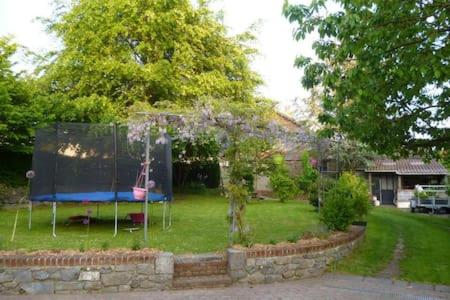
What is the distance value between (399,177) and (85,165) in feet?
95.6

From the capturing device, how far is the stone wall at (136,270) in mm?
7211

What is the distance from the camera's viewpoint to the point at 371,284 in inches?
327

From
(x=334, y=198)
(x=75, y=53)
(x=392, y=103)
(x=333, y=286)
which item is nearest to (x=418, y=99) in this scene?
(x=392, y=103)

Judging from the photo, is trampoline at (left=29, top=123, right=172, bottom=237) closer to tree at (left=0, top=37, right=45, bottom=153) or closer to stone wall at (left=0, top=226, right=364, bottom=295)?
stone wall at (left=0, top=226, right=364, bottom=295)

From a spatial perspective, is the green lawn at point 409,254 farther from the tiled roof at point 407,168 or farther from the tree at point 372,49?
the tiled roof at point 407,168

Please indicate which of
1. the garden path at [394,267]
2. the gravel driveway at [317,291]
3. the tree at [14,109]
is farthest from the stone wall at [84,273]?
the tree at [14,109]

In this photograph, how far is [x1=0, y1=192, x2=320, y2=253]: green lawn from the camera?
9445 millimetres

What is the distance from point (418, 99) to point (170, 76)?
11997 mm

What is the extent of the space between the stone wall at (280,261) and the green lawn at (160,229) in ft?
2.28

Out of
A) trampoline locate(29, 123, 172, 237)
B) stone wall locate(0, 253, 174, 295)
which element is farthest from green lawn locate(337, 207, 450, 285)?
trampoline locate(29, 123, 172, 237)

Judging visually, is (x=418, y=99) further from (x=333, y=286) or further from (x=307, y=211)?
(x=307, y=211)

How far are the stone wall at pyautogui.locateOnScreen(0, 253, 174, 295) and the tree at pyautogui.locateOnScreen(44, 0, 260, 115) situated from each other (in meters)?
12.6

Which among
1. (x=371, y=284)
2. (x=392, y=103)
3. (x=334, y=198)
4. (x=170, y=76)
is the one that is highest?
(x=170, y=76)

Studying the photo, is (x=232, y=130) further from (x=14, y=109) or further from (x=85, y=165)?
(x=14, y=109)
